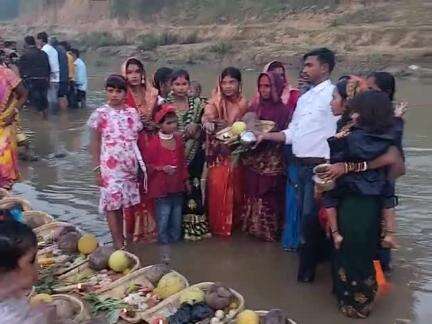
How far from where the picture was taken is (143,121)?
18.9ft

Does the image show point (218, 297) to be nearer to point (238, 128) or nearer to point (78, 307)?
point (78, 307)

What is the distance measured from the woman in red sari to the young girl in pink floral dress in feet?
3.22

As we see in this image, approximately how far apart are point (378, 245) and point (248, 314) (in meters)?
0.98

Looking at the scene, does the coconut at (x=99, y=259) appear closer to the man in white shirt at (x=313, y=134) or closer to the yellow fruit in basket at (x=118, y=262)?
the yellow fruit in basket at (x=118, y=262)

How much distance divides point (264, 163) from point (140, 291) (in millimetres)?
1700

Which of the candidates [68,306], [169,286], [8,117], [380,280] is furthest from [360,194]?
[8,117]

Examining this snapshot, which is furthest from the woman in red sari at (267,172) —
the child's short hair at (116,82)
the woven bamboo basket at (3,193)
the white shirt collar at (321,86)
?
the woven bamboo basket at (3,193)

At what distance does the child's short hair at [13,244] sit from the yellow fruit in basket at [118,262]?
8.41ft

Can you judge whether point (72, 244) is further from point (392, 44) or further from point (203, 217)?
point (392, 44)

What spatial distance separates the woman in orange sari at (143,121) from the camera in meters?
5.71

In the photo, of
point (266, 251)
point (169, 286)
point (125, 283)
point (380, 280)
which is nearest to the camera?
point (169, 286)

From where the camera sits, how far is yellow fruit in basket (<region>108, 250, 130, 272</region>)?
16.6 feet

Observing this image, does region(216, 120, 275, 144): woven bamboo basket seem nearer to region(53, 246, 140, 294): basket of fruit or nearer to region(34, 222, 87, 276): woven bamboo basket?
region(53, 246, 140, 294): basket of fruit

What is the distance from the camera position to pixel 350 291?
4.56 metres
